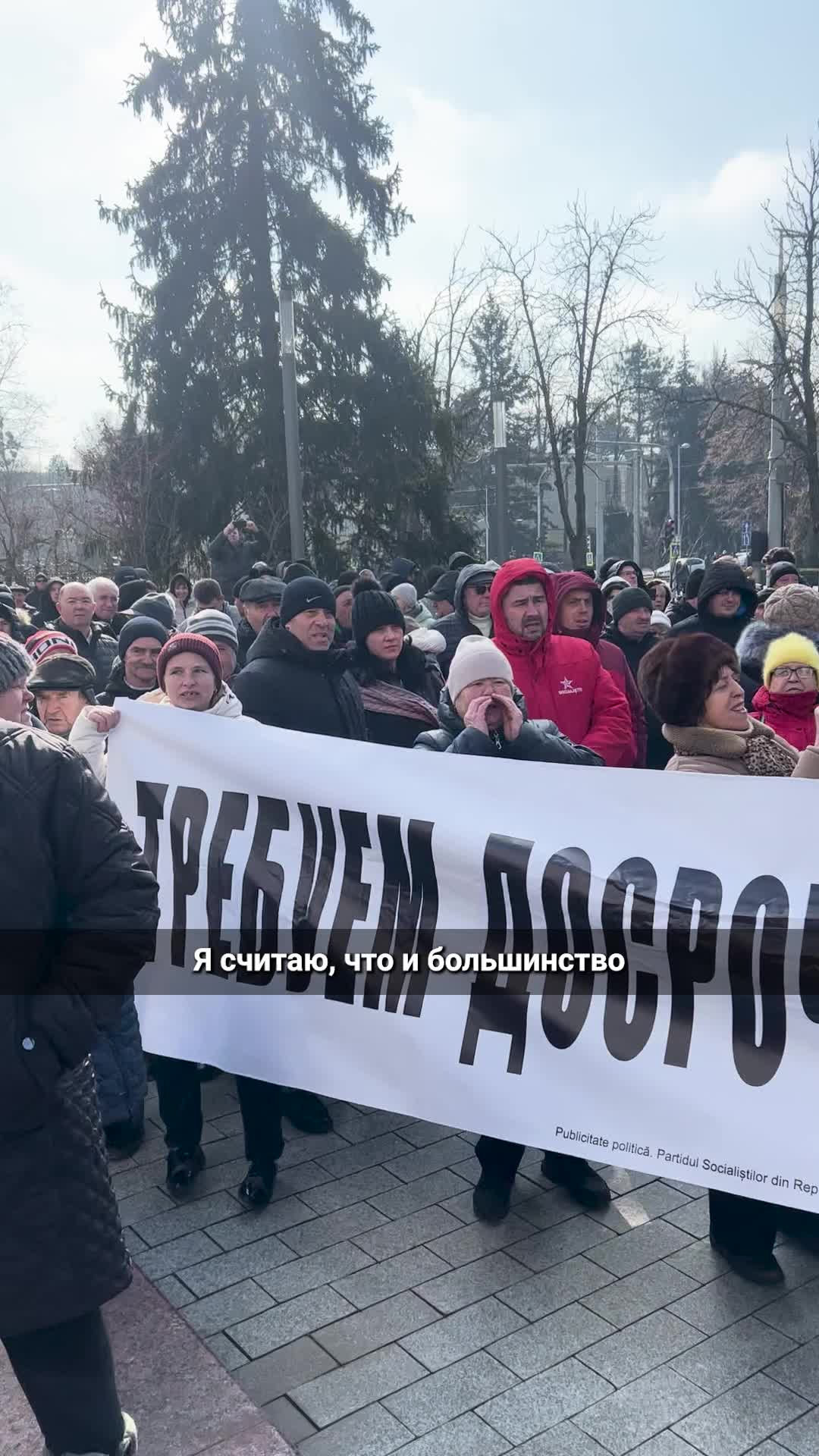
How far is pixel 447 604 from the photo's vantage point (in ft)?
35.0

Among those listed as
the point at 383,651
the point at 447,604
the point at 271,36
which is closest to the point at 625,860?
the point at 383,651

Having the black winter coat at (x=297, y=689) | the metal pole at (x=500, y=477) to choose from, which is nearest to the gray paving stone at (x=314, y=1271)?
the black winter coat at (x=297, y=689)

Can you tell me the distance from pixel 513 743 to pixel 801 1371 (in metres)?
1.85

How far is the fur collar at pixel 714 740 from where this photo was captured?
142 inches

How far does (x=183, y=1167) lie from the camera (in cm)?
408

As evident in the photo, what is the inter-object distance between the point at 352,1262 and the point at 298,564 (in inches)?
312

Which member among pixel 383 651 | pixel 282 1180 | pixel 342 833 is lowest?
pixel 282 1180

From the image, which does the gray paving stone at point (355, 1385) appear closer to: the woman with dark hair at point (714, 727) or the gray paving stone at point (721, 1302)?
the gray paving stone at point (721, 1302)

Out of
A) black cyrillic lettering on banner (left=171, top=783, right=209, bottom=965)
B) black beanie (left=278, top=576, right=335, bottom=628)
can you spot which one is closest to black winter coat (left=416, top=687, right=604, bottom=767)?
black cyrillic lettering on banner (left=171, top=783, right=209, bottom=965)

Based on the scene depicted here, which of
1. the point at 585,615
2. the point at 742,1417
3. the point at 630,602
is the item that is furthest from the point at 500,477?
the point at 742,1417

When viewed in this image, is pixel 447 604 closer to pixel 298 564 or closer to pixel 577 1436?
pixel 298 564

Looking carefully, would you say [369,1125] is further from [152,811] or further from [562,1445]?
[562,1445]

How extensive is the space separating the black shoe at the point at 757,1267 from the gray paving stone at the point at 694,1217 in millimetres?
211

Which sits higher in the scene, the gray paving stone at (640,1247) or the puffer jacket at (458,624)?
the puffer jacket at (458,624)
